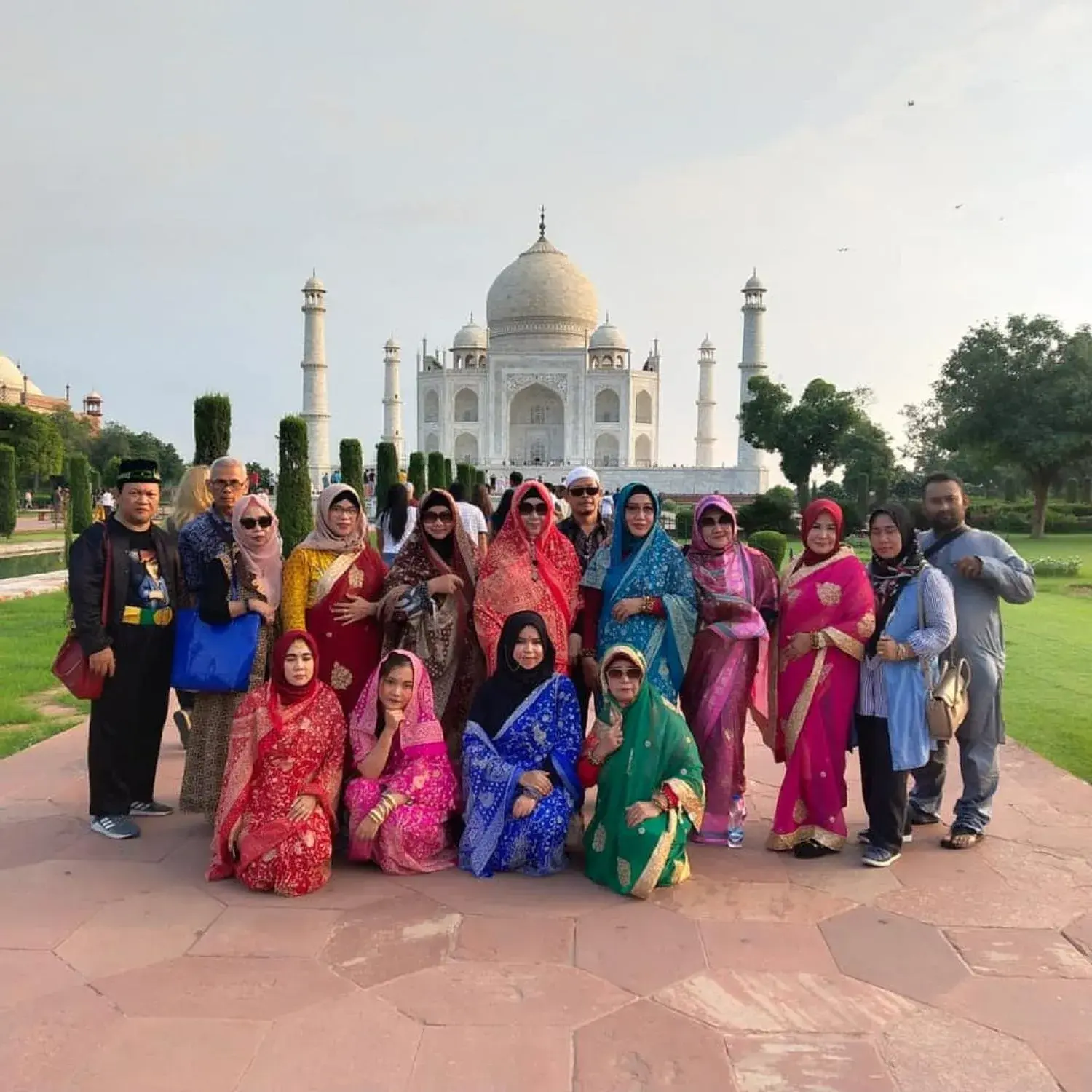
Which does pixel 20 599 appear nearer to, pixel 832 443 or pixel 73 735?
pixel 73 735

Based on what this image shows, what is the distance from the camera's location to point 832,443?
23562mm

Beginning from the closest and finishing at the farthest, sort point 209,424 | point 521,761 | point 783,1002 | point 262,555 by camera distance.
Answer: point 783,1002
point 521,761
point 262,555
point 209,424

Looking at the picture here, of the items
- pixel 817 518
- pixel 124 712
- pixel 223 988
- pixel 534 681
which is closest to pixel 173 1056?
pixel 223 988

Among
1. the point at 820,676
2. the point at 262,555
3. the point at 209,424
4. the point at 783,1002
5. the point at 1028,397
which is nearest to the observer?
the point at 783,1002

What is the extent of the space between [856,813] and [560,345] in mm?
35441

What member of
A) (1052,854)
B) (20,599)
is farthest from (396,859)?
(20,599)

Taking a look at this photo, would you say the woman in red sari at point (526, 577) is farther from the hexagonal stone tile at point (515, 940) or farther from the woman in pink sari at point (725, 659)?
the hexagonal stone tile at point (515, 940)

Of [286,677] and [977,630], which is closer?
[286,677]

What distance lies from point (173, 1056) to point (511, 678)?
139cm

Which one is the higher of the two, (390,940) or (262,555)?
(262,555)

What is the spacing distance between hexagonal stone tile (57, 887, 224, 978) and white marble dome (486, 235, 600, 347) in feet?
120

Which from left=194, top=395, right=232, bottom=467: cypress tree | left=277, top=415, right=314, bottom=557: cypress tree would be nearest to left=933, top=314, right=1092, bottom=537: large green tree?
left=277, top=415, right=314, bottom=557: cypress tree

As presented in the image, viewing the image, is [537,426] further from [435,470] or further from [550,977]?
[550,977]

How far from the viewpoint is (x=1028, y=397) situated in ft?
59.4
